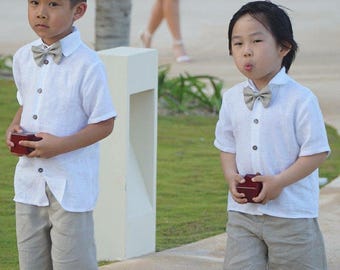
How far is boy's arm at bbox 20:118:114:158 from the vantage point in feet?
14.4

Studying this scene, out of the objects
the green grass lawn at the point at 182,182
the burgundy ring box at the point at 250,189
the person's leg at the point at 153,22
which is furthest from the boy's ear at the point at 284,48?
the person's leg at the point at 153,22

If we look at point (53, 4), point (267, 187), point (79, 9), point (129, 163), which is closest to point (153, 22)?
point (129, 163)

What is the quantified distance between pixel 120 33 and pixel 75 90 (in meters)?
6.42

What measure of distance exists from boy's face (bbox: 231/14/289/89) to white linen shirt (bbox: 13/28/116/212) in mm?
548

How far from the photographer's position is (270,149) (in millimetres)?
4402

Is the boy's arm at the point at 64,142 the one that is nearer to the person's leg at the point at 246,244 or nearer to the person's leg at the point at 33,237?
the person's leg at the point at 33,237

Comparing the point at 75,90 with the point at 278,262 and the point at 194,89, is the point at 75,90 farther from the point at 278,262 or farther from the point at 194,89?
the point at 194,89

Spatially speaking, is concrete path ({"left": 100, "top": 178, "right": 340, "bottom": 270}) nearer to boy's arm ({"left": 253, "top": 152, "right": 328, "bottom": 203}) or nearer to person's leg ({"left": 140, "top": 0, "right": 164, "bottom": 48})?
boy's arm ({"left": 253, "top": 152, "right": 328, "bottom": 203})

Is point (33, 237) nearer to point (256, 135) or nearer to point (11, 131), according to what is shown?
point (11, 131)

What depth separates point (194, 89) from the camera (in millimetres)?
11398

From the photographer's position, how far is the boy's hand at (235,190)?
172 inches

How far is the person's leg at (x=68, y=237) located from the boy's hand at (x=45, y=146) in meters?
0.17

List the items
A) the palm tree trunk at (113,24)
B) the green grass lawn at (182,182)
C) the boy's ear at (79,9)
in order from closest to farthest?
1. the boy's ear at (79,9)
2. the green grass lawn at (182,182)
3. the palm tree trunk at (113,24)

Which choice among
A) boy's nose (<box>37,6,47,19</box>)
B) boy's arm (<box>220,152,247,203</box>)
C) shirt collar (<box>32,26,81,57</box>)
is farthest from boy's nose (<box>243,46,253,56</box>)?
boy's nose (<box>37,6,47,19</box>)
